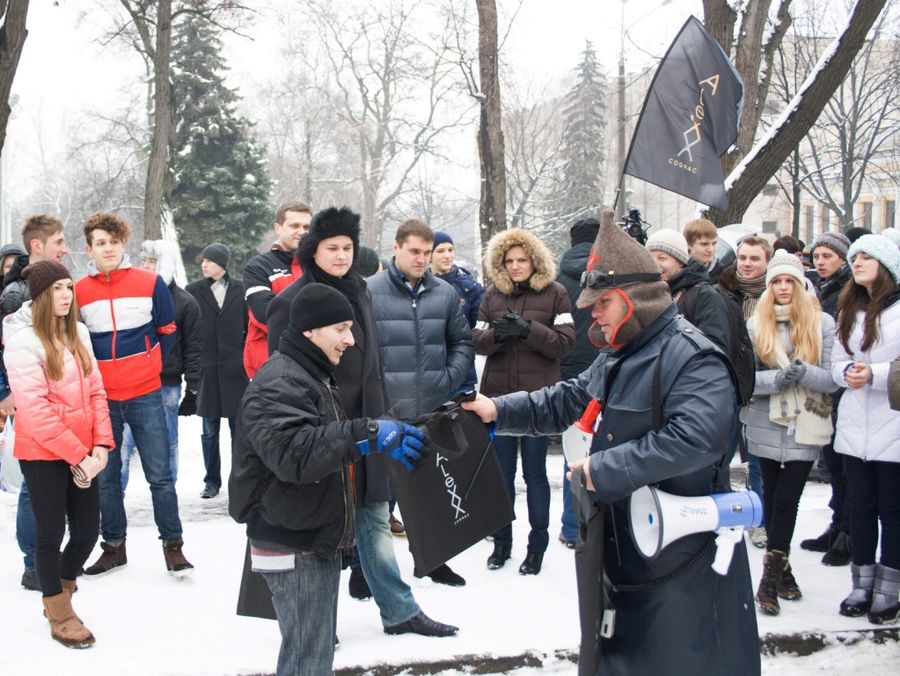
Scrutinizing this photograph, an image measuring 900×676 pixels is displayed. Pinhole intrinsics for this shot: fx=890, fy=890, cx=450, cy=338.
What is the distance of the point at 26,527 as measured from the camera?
5590 millimetres

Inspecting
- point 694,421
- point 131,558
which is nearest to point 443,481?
point 694,421

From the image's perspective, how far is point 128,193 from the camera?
40000 millimetres

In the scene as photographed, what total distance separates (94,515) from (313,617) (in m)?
2.12

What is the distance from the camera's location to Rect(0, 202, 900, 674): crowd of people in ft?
10.6

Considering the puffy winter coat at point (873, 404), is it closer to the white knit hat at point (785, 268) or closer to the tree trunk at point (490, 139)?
the white knit hat at point (785, 268)

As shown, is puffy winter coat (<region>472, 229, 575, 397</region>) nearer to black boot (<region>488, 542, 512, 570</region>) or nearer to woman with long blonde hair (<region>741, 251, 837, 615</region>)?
black boot (<region>488, 542, 512, 570</region>)

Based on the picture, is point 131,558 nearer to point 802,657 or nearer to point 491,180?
point 802,657

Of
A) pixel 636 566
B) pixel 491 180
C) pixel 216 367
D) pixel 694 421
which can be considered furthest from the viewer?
pixel 491 180

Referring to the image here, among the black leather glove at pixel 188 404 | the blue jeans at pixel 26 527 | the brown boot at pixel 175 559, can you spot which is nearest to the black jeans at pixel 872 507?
the brown boot at pixel 175 559

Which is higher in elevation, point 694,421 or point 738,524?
point 694,421

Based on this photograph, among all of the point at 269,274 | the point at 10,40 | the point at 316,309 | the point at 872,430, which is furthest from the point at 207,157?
the point at 316,309

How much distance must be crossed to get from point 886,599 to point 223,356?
18.8 ft

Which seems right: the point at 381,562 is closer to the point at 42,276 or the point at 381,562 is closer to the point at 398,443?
the point at 398,443

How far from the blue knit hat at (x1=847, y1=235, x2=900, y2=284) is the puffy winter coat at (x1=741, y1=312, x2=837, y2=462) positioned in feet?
1.91
